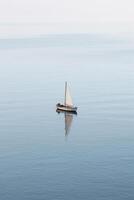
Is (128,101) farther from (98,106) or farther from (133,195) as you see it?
(133,195)

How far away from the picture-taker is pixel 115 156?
346 ft

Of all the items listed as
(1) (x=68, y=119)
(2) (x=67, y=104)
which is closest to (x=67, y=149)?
(1) (x=68, y=119)

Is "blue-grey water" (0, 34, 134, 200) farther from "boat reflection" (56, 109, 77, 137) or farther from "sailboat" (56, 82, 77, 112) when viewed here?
"sailboat" (56, 82, 77, 112)

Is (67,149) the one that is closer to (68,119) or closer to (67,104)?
(68,119)

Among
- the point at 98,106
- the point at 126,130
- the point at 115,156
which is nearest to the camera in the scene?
the point at 115,156

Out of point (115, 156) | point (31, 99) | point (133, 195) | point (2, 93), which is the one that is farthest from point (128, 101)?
point (133, 195)

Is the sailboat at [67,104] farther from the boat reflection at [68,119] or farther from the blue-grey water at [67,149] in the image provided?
the blue-grey water at [67,149]

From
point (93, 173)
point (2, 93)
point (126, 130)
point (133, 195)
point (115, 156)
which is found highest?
point (2, 93)

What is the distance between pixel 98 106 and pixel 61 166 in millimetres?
61560

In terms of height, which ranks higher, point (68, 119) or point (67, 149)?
point (68, 119)

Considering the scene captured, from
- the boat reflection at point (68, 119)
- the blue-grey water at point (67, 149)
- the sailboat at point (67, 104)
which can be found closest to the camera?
the blue-grey water at point (67, 149)

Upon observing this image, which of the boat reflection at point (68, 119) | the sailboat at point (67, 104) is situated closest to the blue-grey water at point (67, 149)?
the boat reflection at point (68, 119)

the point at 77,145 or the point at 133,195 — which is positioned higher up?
the point at 77,145

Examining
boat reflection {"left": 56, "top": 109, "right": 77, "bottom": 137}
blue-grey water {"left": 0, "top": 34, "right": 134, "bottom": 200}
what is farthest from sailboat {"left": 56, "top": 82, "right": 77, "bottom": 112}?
blue-grey water {"left": 0, "top": 34, "right": 134, "bottom": 200}
